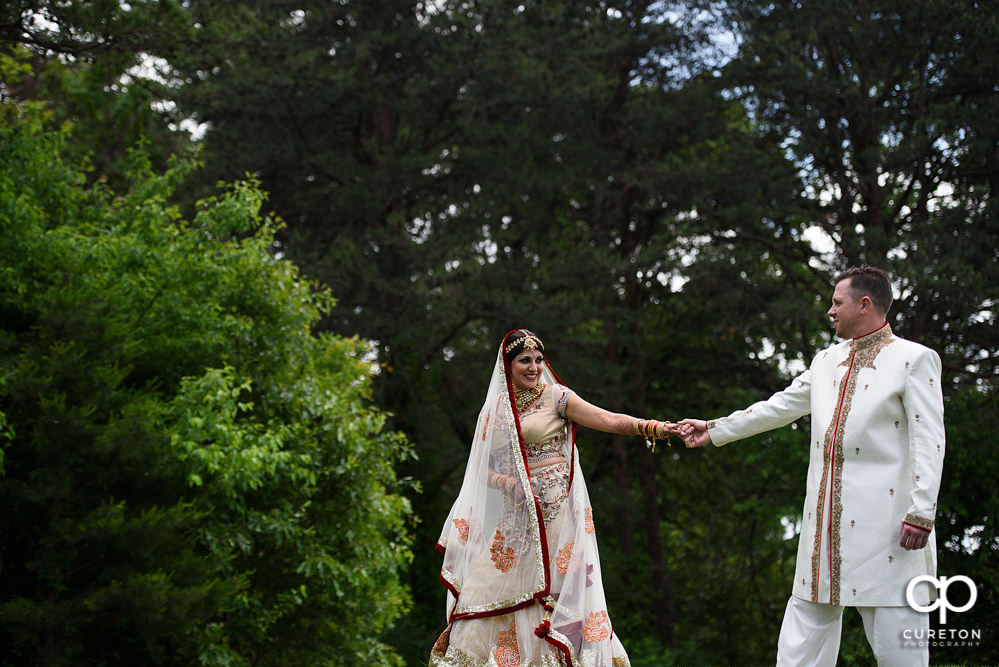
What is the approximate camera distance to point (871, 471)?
3908 millimetres

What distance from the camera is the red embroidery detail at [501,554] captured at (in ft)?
15.9

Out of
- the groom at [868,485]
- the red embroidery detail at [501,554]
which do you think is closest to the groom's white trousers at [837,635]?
the groom at [868,485]

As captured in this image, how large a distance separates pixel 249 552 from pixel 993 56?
371 inches

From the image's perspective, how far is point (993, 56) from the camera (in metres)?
10.9

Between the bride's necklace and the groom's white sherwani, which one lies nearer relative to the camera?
the groom's white sherwani

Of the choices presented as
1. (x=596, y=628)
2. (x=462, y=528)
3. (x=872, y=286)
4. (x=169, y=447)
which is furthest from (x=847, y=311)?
(x=169, y=447)

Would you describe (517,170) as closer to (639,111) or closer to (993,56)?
(639,111)

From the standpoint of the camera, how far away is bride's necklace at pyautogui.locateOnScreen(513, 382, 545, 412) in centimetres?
511

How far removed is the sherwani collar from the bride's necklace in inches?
64.6

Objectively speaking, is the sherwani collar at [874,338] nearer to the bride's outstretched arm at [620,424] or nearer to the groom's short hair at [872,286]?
the groom's short hair at [872,286]

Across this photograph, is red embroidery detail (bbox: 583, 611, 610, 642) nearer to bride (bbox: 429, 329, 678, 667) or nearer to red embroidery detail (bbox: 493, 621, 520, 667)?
bride (bbox: 429, 329, 678, 667)

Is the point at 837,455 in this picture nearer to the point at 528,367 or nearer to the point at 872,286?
the point at 872,286

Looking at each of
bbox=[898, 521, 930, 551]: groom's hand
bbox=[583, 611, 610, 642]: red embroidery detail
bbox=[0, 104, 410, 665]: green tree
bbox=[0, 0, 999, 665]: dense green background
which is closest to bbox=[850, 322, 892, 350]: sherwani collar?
bbox=[898, 521, 930, 551]: groom's hand

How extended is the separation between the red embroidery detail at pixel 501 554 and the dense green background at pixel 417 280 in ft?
10.9
